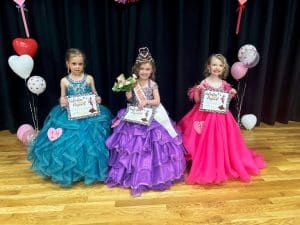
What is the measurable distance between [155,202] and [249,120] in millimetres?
1575

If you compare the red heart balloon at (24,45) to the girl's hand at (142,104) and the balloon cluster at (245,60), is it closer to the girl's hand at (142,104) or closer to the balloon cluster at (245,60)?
the girl's hand at (142,104)

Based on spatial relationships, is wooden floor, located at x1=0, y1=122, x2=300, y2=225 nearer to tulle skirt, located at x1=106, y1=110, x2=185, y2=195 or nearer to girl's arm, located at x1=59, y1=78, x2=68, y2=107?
tulle skirt, located at x1=106, y1=110, x2=185, y2=195

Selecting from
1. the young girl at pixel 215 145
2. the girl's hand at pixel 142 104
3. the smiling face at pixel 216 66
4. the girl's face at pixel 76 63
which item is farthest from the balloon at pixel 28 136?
the smiling face at pixel 216 66

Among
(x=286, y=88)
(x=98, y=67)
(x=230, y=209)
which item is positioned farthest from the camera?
(x=286, y=88)

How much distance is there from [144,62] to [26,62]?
109 cm

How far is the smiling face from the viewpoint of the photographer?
2447mm

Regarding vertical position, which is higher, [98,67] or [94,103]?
[98,67]

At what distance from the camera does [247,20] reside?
3205mm

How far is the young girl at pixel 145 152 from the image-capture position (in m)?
2.31

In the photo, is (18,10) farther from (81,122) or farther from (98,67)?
(81,122)

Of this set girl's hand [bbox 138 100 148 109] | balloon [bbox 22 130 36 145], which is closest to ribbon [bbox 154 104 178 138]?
girl's hand [bbox 138 100 148 109]

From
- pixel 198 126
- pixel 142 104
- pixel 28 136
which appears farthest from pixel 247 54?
pixel 28 136

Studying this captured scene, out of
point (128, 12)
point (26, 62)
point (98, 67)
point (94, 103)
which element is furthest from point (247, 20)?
point (26, 62)

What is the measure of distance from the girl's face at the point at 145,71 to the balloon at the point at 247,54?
1.02 meters
